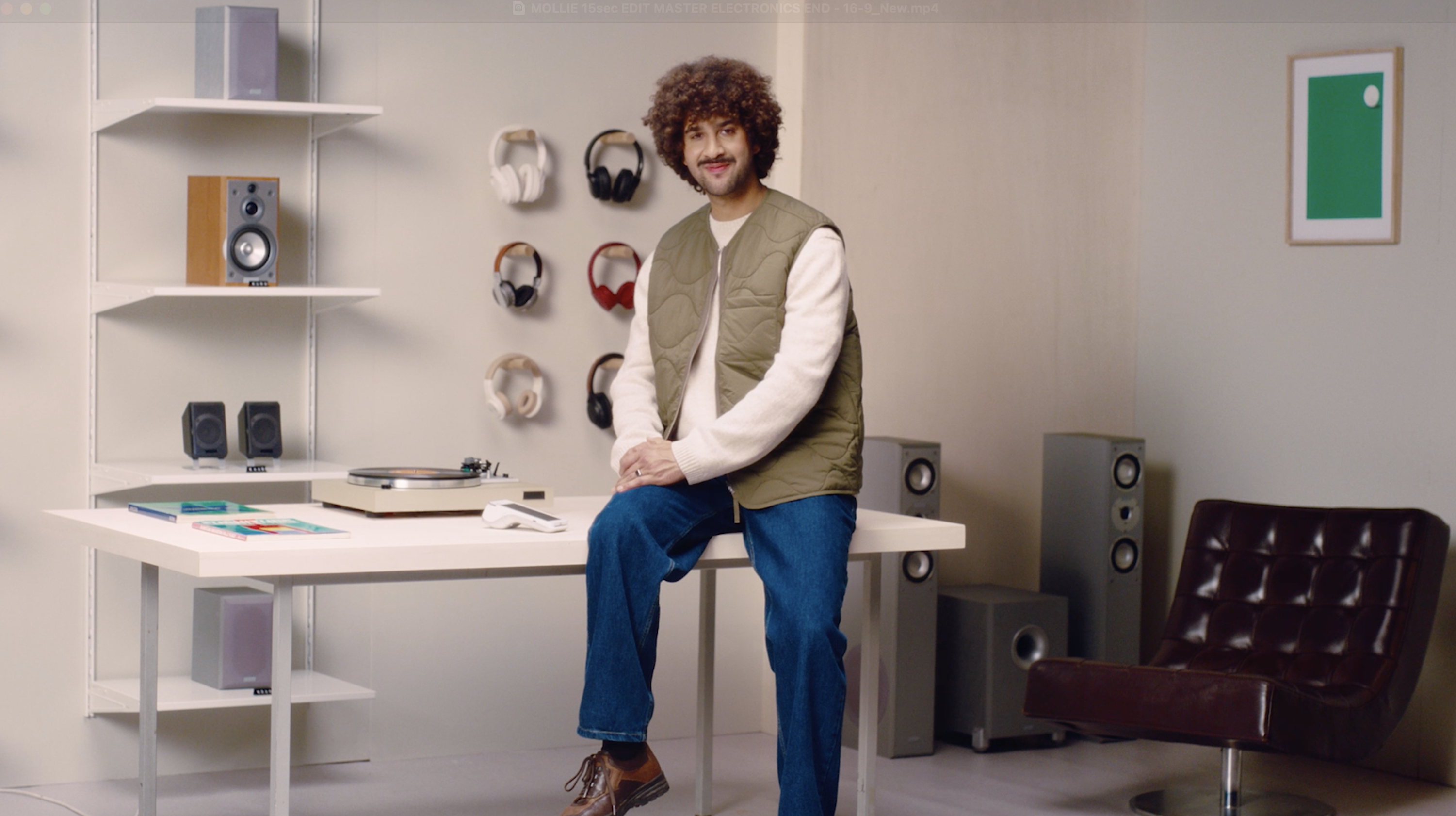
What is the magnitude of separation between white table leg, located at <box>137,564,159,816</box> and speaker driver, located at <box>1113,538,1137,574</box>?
8.65 feet

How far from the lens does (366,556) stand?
2451 millimetres

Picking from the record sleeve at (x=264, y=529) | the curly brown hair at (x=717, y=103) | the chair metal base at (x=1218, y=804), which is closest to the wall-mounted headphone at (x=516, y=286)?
the curly brown hair at (x=717, y=103)

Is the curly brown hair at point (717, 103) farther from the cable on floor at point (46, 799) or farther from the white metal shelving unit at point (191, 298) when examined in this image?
the cable on floor at point (46, 799)

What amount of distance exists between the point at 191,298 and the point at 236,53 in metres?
0.61

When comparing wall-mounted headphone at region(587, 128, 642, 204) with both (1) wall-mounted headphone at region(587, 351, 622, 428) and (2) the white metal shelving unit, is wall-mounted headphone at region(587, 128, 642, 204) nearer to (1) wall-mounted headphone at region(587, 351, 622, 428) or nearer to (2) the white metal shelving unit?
(1) wall-mounted headphone at region(587, 351, 622, 428)

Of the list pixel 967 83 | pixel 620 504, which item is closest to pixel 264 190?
pixel 620 504

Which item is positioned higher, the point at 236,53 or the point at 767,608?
the point at 236,53

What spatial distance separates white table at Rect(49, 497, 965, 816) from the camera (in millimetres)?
2410

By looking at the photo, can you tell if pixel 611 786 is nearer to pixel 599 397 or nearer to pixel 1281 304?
pixel 599 397

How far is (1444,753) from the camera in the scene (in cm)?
397

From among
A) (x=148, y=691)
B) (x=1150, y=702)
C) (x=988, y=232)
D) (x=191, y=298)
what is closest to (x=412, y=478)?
(x=148, y=691)

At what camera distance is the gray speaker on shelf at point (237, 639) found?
11.7 feet

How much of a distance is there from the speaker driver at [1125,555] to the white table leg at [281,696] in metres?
2.62

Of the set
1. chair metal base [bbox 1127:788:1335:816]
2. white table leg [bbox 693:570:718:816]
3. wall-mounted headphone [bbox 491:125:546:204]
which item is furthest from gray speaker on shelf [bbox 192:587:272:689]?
chair metal base [bbox 1127:788:1335:816]
